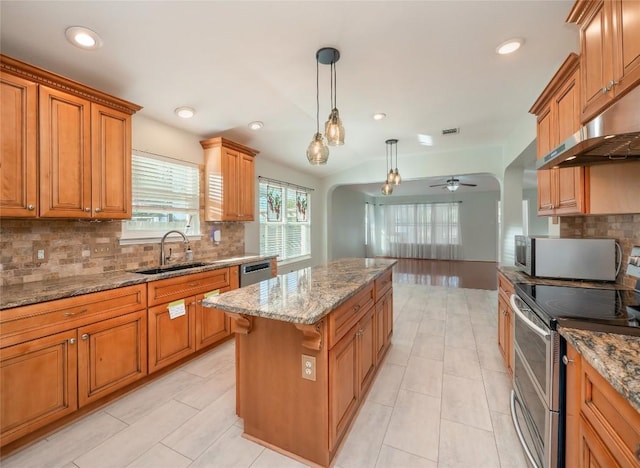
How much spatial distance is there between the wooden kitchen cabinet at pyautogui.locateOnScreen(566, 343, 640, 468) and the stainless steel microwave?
1238 mm

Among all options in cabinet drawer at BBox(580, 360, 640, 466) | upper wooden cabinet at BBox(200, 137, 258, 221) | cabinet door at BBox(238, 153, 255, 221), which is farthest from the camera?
cabinet door at BBox(238, 153, 255, 221)

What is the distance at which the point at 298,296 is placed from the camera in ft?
5.40

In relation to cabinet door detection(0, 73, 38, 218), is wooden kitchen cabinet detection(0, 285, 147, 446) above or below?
below

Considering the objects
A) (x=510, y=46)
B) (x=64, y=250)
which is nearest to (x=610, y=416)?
(x=510, y=46)

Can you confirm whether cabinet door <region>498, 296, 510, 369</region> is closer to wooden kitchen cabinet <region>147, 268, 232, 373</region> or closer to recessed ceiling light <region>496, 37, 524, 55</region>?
recessed ceiling light <region>496, 37, 524, 55</region>

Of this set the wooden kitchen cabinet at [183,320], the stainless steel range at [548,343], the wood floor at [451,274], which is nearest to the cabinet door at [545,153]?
the stainless steel range at [548,343]

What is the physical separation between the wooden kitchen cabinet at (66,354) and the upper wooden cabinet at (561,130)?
10.9 feet

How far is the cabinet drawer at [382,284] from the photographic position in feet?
8.06

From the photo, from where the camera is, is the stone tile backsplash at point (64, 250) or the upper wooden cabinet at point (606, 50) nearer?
the upper wooden cabinet at point (606, 50)

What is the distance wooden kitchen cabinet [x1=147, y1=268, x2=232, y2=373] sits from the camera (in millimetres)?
2357

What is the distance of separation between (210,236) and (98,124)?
5.67ft

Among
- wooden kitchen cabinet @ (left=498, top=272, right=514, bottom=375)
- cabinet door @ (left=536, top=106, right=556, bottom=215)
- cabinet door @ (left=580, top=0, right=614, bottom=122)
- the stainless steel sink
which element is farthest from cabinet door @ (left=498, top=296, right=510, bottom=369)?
the stainless steel sink

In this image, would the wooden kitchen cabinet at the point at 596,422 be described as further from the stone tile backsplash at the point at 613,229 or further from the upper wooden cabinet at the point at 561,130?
the stone tile backsplash at the point at 613,229

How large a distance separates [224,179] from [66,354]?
2.26 meters
